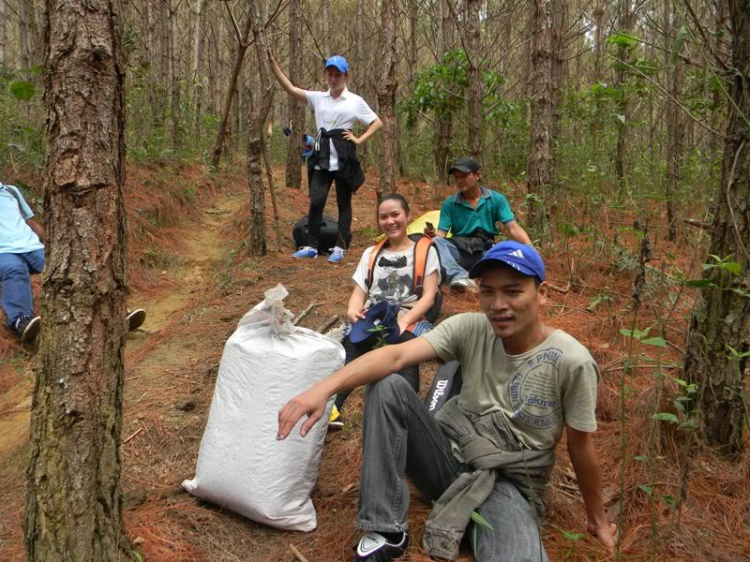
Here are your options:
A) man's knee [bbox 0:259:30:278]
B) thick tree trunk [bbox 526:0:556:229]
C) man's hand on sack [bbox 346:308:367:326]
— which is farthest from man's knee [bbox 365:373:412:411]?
thick tree trunk [bbox 526:0:556:229]

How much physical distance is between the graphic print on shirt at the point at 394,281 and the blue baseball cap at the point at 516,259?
1.38 metres

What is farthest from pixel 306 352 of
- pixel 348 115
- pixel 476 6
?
pixel 476 6

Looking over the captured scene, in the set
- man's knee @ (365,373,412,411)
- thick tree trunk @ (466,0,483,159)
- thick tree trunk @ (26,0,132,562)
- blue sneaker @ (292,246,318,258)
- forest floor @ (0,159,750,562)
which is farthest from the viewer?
thick tree trunk @ (466,0,483,159)

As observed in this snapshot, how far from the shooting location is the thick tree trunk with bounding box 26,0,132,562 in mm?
1774

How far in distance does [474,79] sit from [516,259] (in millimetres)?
5607

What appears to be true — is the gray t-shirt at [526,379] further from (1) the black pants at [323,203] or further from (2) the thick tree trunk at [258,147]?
(2) the thick tree trunk at [258,147]

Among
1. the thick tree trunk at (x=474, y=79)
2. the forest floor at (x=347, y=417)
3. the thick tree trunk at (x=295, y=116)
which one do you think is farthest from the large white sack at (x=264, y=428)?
the thick tree trunk at (x=295, y=116)

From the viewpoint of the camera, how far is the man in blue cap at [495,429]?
2.03 metres

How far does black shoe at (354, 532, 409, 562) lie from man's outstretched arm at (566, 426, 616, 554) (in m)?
0.69

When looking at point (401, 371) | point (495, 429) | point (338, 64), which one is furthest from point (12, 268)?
point (495, 429)

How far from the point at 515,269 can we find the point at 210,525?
5.50 ft

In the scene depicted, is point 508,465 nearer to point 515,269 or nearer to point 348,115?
point 515,269

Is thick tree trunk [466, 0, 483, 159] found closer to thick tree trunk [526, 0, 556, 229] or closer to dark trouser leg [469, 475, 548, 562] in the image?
thick tree trunk [526, 0, 556, 229]

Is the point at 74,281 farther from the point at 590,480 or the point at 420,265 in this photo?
the point at 420,265
